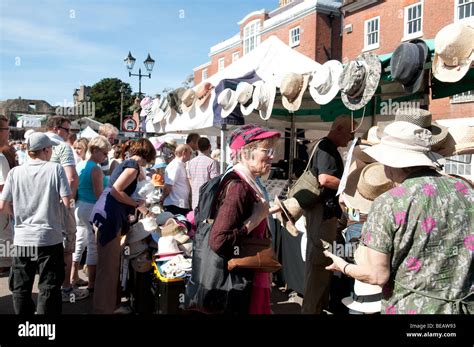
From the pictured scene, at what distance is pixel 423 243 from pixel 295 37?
80.0 feet

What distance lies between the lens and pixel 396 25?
18.5 m

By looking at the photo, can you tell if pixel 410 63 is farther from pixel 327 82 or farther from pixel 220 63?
pixel 220 63

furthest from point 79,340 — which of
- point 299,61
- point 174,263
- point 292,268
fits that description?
point 299,61

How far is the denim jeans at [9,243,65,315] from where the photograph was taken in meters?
3.24

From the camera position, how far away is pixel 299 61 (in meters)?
5.81

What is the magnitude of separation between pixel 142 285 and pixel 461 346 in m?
2.82

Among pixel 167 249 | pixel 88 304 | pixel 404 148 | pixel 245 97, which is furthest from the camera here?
pixel 245 97

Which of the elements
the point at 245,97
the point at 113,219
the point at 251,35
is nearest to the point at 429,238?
the point at 113,219

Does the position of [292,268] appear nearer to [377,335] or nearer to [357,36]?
[377,335]

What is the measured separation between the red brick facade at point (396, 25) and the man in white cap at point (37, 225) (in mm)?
11789

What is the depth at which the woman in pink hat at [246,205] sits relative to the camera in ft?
7.21

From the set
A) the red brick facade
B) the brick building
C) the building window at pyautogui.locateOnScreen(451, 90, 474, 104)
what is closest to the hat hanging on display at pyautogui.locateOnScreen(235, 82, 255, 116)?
the red brick facade

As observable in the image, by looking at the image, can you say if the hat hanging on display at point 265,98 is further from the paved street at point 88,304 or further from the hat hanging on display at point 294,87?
the paved street at point 88,304

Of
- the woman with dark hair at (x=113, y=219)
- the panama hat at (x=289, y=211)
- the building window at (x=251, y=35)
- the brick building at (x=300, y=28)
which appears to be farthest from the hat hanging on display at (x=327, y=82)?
the building window at (x=251, y=35)
